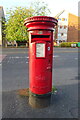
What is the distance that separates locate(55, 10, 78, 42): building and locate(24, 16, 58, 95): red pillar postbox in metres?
35.7

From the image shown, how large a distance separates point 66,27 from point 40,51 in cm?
3805

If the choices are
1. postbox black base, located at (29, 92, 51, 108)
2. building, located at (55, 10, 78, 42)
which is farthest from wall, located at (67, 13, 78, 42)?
postbox black base, located at (29, 92, 51, 108)

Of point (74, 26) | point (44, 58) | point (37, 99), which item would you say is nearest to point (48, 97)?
point (37, 99)

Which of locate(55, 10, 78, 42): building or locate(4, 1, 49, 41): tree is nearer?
locate(4, 1, 49, 41): tree

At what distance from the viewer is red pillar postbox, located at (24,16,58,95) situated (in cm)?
267

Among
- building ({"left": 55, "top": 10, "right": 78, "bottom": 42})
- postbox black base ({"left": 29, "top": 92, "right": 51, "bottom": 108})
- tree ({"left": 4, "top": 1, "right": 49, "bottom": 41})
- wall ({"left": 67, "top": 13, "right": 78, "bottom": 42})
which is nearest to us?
postbox black base ({"left": 29, "top": 92, "right": 51, "bottom": 108})

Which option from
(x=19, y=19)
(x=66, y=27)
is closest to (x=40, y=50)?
(x=19, y=19)

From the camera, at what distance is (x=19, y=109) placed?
250cm

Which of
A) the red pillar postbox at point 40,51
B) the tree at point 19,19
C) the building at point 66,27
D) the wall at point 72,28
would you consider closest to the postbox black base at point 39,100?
the red pillar postbox at point 40,51

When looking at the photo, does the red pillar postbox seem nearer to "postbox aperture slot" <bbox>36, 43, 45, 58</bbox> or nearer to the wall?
"postbox aperture slot" <bbox>36, 43, 45, 58</bbox>

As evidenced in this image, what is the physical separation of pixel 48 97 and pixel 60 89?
73 centimetres

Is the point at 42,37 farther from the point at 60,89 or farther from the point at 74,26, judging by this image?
the point at 74,26

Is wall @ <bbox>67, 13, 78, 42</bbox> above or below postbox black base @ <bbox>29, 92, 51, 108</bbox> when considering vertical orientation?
above

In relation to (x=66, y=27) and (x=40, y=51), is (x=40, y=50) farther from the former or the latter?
(x=66, y=27)
